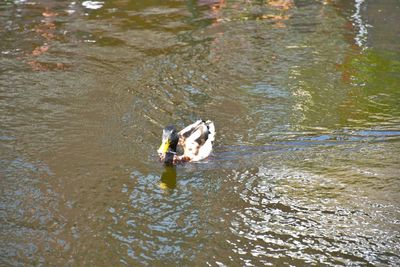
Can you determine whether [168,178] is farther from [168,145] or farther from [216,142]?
[216,142]

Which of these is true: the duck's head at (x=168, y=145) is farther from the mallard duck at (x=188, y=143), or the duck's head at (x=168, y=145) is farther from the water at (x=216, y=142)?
the water at (x=216, y=142)

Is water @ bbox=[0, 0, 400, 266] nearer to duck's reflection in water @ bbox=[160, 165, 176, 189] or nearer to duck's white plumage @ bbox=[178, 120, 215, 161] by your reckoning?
duck's reflection in water @ bbox=[160, 165, 176, 189]

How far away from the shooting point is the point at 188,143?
25.3 ft

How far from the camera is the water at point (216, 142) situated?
6047 millimetres

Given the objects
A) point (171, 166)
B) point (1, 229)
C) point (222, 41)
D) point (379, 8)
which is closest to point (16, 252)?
point (1, 229)


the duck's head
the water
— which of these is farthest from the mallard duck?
the water

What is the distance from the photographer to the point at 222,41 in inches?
494

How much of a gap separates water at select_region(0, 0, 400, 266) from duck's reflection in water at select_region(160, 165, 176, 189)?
0.03 m

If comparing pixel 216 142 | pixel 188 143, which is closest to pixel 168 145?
pixel 188 143

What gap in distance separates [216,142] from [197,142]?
1.78 feet

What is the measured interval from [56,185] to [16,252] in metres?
1.32

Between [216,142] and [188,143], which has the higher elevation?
[188,143]

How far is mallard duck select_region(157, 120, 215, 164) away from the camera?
24.5ft

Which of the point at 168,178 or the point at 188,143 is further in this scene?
the point at 188,143
